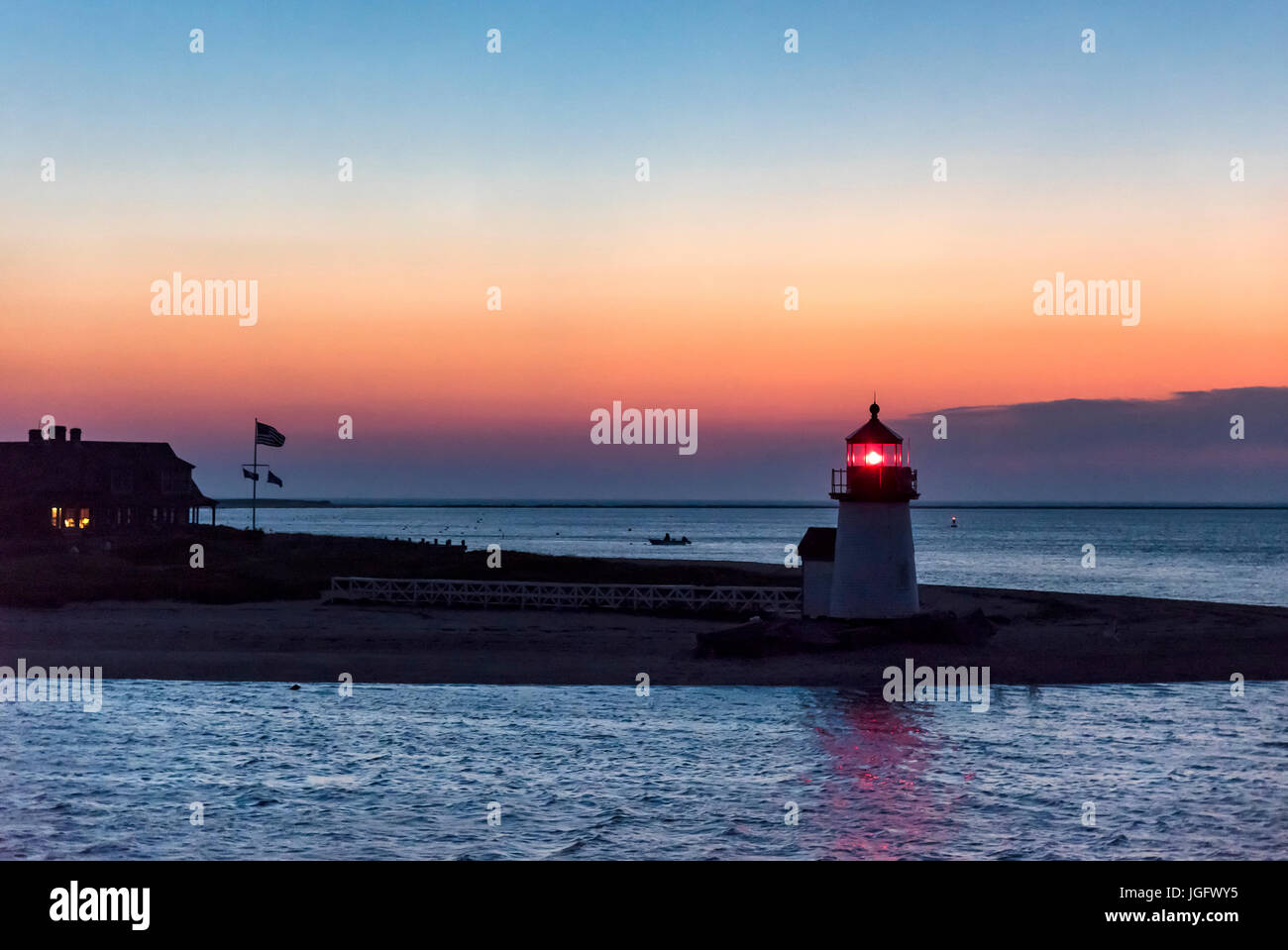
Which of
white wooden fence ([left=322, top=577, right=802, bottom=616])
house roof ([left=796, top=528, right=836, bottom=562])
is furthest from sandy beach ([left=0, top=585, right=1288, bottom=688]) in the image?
house roof ([left=796, top=528, right=836, bottom=562])

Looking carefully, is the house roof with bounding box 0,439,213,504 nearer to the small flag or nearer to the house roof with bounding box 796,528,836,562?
the small flag

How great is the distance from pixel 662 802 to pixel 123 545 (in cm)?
4914

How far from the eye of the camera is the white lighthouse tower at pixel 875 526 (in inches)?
1218

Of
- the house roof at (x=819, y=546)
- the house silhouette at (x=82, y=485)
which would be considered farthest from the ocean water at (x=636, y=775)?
the house silhouette at (x=82, y=485)

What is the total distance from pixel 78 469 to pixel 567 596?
125 ft

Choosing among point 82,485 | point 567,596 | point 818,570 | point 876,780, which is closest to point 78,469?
point 82,485

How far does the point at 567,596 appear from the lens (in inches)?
1676

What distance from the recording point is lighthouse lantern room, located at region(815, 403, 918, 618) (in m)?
30.9

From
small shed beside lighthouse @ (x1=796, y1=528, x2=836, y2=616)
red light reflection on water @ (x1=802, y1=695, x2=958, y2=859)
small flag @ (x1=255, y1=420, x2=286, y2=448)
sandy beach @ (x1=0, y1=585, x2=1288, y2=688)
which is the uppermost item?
small flag @ (x1=255, y1=420, x2=286, y2=448)

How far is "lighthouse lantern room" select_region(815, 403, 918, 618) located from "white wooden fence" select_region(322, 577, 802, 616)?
769 cm
